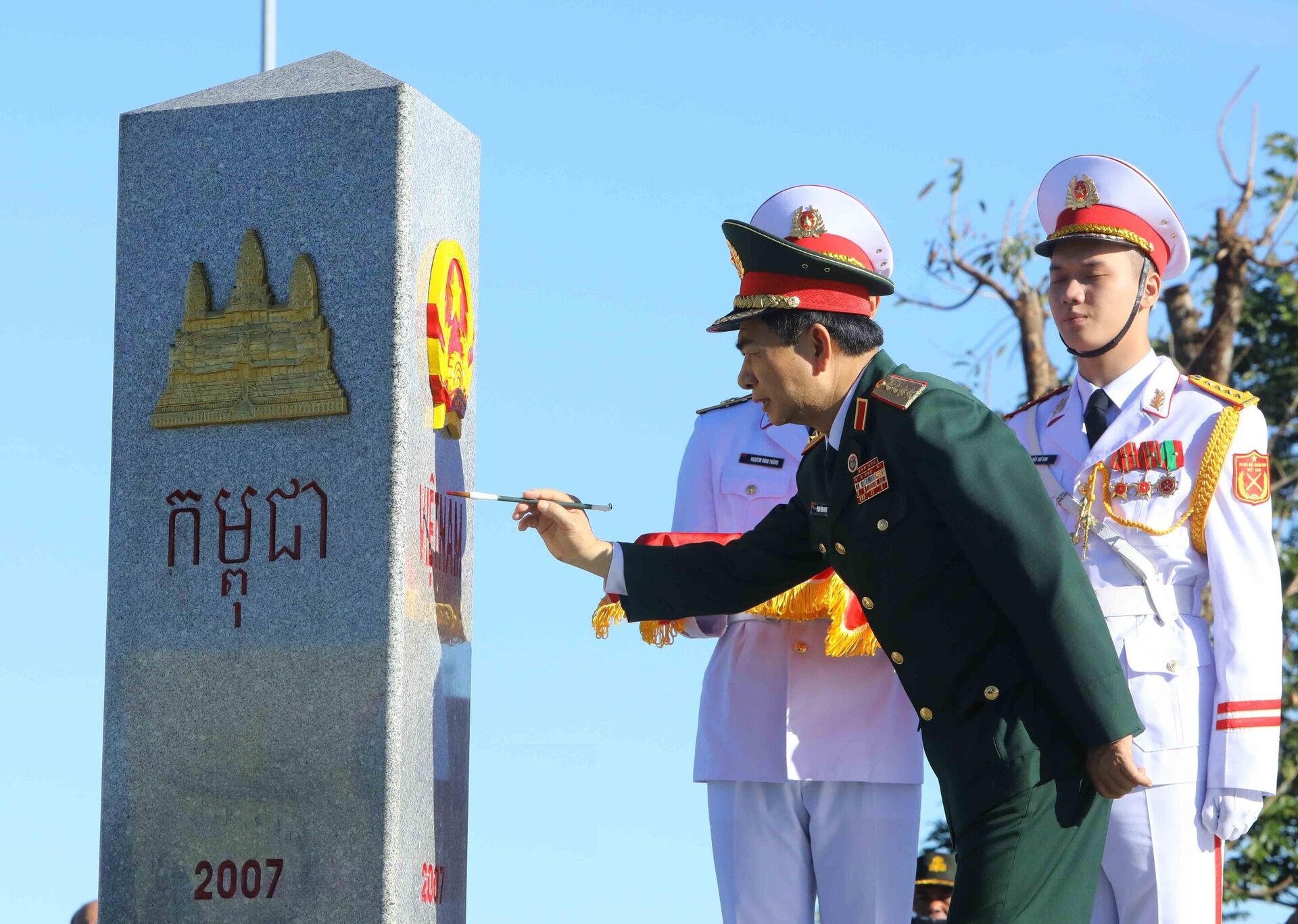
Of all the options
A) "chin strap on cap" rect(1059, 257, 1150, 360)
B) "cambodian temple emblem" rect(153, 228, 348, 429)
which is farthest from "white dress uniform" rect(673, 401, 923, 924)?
"cambodian temple emblem" rect(153, 228, 348, 429)

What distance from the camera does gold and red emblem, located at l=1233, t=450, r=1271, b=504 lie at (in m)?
5.13

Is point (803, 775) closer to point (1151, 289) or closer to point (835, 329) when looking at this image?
point (835, 329)

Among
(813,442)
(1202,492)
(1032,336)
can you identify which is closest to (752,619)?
(813,442)

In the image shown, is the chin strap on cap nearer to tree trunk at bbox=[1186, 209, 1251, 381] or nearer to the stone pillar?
the stone pillar

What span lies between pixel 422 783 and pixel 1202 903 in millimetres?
1990

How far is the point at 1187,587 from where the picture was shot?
5160 mm

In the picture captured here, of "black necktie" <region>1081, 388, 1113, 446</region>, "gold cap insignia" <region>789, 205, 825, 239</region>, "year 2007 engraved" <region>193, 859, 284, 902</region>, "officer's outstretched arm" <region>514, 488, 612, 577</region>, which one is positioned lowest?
"year 2007 engraved" <region>193, 859, 284, 902</region>

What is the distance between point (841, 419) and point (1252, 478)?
4.14 feet

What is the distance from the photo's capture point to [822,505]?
464 cm

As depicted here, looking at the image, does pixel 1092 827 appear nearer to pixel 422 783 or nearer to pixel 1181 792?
pixel 1181 792

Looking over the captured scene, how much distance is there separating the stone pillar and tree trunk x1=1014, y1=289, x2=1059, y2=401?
712 cm

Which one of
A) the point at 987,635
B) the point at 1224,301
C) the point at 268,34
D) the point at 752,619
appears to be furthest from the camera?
the point at 1224,301

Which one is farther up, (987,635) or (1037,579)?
(1037,579)

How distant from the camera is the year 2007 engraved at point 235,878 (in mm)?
5316
